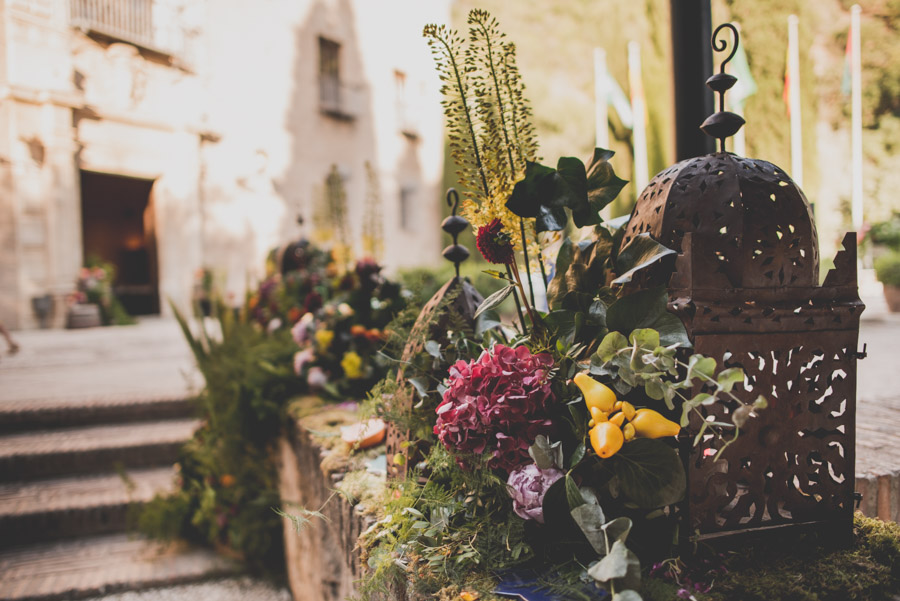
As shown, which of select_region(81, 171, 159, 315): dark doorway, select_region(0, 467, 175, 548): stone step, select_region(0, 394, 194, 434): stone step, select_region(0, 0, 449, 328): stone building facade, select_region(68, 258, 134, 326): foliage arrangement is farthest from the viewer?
select_region(81, 171, 159, 315): dark doorway

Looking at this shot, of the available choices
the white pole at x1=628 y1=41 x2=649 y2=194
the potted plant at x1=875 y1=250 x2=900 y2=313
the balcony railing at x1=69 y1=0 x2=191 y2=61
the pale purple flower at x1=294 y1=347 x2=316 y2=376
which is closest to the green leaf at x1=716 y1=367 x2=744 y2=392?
the pale purple flower at x1=294 y1=347 x2=316 y2=376

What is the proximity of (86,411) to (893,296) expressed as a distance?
10.3 meters

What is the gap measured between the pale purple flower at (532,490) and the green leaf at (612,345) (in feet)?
0.58

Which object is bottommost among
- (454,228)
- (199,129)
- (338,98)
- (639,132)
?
(454,228)

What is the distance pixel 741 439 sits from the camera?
806 mm

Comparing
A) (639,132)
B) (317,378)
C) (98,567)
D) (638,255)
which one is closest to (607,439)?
(638,255)

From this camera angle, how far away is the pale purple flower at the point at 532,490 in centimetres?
78

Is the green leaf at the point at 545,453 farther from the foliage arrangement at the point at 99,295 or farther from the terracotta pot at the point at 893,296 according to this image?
the foliage arrangement at the point at 99,295

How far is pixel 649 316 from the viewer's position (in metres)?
0.77

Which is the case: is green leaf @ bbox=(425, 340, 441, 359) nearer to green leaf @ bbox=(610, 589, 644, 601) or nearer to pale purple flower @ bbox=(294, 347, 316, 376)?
green leaf @ bbox=(610, 589, 644, 601)

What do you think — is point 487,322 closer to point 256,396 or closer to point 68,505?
point 256,396

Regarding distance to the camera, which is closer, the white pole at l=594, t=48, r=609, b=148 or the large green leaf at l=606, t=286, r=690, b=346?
the large green leaf at l=606, t=286, r=690, b=346

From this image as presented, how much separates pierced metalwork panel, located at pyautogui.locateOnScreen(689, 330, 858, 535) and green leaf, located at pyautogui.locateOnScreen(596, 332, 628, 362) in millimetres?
103

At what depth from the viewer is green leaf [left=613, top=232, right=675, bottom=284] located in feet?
2.53
